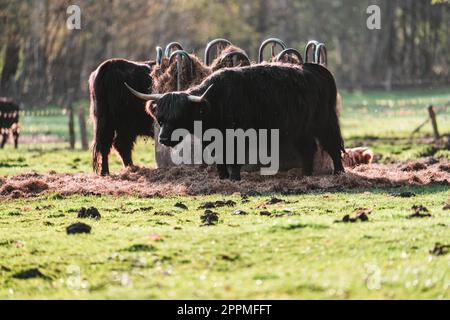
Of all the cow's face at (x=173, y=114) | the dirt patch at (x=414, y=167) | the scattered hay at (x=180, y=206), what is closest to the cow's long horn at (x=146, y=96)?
the cow's face at (x=173, y=114)

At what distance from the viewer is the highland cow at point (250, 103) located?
14478mm

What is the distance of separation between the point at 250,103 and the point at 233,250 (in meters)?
6.12

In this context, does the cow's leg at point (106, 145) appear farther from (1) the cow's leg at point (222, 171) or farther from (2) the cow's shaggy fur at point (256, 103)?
(1) the cow's leg at point (222, 171)

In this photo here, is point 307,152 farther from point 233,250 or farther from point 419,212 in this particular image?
point 233,250

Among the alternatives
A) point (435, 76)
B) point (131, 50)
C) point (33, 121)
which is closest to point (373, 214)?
point (33, 121)

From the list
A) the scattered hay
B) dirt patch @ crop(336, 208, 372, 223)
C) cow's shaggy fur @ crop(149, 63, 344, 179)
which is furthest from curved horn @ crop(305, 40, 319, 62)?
dirt patch @ crop(336, 208, 372, 223)

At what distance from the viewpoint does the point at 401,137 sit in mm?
26688

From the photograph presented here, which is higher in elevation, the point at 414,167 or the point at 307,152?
the point at 307,152

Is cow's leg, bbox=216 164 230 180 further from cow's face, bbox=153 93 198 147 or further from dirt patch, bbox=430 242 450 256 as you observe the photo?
dirt patch, bbox=430 242 450 256

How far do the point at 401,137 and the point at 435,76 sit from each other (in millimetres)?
30916

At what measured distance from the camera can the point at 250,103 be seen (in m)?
14.7

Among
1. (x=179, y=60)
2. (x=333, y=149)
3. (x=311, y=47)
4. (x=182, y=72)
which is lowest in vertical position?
(x=333, y=149)

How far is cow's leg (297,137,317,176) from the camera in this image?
1555 cm

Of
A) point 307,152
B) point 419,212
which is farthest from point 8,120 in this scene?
point 419,212
